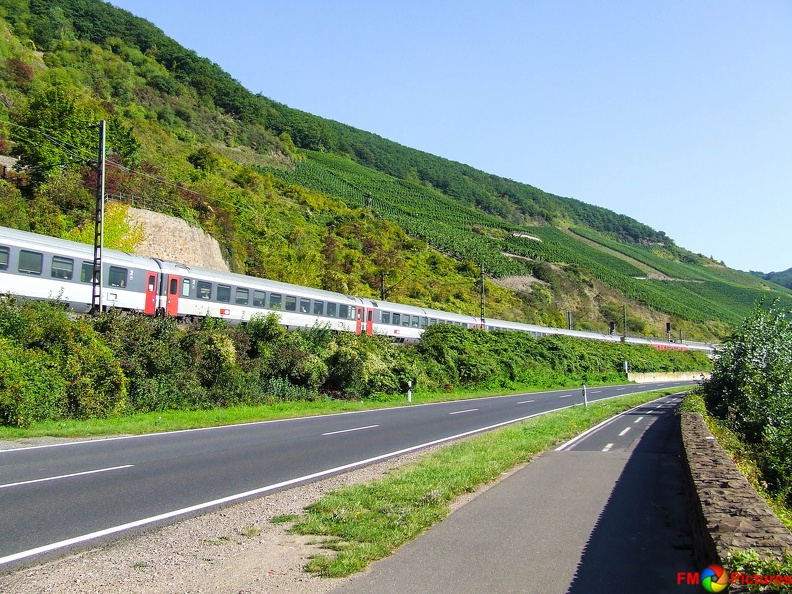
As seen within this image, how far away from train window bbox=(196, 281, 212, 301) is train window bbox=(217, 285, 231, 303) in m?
0.53

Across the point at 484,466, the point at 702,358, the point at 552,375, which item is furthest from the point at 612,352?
the point at 484,466

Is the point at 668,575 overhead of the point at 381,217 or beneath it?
beneath

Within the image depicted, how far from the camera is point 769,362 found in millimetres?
24281

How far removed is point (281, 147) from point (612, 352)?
94.3m

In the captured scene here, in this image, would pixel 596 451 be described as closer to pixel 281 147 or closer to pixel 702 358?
pixel 702 358

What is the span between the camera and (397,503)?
9414 millimetres

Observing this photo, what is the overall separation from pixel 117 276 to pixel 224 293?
232 inches

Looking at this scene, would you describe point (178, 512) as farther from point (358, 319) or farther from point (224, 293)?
point (358, 319)

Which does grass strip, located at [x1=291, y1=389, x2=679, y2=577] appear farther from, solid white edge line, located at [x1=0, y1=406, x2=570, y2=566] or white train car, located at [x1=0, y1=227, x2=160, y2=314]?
white train car, located at [x1=0, y1=227, x2=160, y2=314]

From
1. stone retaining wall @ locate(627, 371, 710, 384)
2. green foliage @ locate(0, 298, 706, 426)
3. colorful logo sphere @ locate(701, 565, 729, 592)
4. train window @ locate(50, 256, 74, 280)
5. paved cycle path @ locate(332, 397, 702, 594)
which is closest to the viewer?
colorful logo sphere @ locate(701, 565, 729, 592)

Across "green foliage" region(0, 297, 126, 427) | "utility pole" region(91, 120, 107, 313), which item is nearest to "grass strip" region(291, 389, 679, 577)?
"green foliage" region(0, 297, 126, 427)

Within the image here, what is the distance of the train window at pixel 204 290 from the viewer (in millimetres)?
30562

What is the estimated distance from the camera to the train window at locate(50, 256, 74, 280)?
24484mm

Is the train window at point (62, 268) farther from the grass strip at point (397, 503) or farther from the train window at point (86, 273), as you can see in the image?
the grass strip at point (397, 503)
